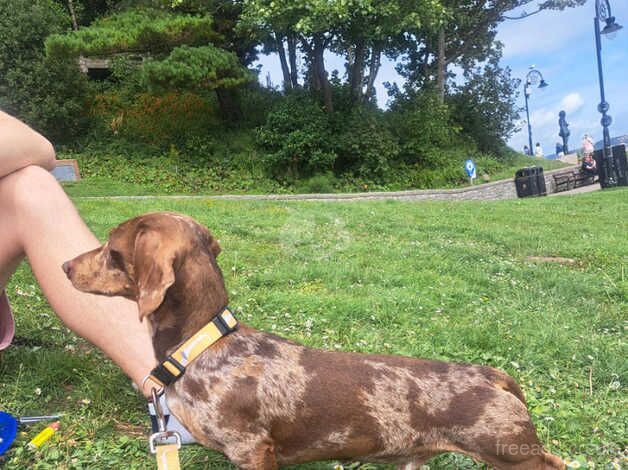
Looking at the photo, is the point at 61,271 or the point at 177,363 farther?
the point at 61,271

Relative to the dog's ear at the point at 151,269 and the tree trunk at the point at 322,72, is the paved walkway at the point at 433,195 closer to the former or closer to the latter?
the tree trunk at the point at 322,72

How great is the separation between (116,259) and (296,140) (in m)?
19.7

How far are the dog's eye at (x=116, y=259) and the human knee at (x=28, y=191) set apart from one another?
0.70 m

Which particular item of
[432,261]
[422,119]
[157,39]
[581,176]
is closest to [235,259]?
[432,261]

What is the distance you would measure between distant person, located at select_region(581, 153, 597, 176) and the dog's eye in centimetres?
2869

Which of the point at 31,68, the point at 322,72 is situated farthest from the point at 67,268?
the point at 322,72

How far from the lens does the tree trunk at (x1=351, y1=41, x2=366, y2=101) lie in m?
→ 23.7

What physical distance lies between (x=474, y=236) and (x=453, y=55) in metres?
22.8

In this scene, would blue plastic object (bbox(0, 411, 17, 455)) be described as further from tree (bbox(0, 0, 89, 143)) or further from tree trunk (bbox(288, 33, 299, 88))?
tree trunk (bbox(288, 33, 299, 88))

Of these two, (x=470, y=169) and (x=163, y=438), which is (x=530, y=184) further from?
(x=163, y=438)

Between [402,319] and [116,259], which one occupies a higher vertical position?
[116,259]

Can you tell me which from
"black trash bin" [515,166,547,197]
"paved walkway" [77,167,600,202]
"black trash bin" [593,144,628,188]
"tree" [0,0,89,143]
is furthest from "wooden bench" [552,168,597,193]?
"tree" [0,0,89,143]

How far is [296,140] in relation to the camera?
2186cm

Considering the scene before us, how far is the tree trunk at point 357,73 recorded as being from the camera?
23.7 metres
